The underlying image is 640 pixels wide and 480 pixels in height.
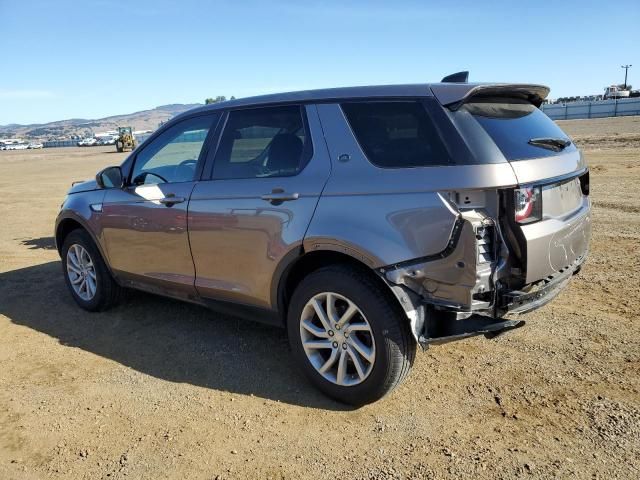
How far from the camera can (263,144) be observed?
3.76 meters

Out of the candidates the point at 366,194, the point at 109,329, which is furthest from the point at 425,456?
the point at 109,329

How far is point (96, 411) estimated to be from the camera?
3.47m

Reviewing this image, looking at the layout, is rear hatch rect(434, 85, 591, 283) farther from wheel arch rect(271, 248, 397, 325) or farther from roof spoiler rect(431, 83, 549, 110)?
wheel arch rect(271, 248, 397, 325)

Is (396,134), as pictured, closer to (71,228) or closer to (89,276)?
(89,276)

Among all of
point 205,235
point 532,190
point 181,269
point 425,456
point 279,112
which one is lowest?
point 425,456

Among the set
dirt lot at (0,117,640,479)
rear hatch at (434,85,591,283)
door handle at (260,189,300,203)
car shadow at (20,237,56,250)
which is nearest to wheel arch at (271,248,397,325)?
door handle at (260,189,300,203)

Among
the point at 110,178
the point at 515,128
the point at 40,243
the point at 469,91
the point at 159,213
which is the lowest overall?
the point at 40,243

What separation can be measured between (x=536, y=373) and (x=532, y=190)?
4.51 feet

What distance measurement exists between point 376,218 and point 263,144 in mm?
1174

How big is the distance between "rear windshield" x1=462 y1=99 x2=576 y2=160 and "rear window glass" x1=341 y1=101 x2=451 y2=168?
0.97ft

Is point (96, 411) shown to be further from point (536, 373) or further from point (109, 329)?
point (536, 373)

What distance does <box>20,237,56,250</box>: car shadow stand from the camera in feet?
26.8

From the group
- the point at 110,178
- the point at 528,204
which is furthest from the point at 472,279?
the point at 110,178

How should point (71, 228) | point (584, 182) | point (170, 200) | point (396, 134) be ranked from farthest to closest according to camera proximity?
point (71, 228)
point (170, 200)
point (584, 182)
point (396, 134)
